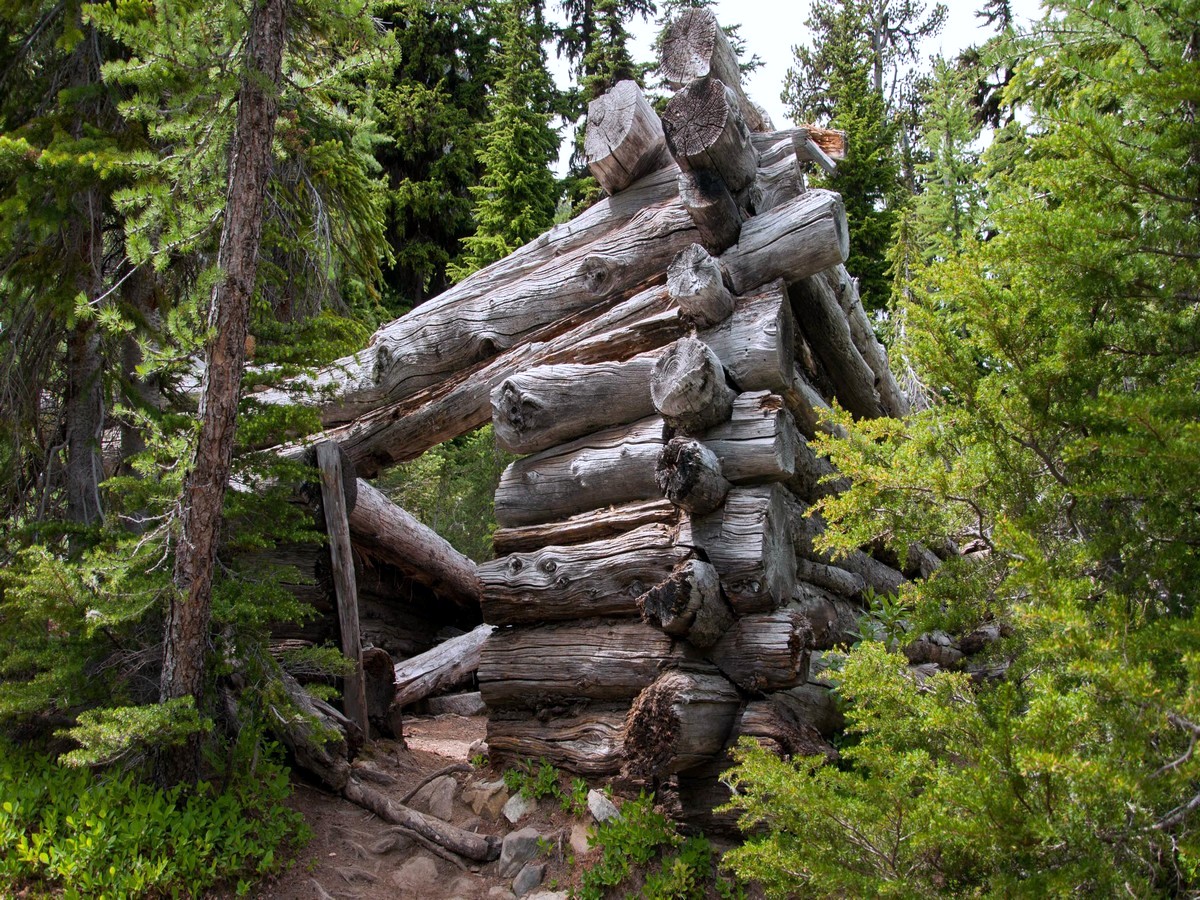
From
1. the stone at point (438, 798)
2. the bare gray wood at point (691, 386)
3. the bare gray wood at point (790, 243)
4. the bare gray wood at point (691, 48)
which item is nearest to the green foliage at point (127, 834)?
the stone at point (438, 798)

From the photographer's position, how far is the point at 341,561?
23.0 ft

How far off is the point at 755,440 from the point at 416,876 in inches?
133

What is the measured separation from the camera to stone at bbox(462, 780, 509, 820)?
18.3ft

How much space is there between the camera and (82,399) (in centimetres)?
611

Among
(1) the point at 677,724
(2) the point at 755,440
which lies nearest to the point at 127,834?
(1) the point at 677,724

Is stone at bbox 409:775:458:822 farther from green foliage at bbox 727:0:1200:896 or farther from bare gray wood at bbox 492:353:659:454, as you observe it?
green foliage at bbox 727:0:1200:896

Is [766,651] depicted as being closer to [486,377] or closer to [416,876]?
[416,876]

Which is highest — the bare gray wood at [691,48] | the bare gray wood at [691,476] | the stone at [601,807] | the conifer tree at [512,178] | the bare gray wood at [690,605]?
the conifer tree at [512,178]

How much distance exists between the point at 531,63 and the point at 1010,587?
15764 millimetres

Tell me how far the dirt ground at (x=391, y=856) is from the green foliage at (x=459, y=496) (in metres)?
6.48

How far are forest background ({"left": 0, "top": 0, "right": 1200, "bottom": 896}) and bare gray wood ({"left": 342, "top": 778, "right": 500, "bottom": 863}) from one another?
676 mm

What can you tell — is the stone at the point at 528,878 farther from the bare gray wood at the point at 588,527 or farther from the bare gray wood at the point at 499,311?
the bare gray wood at the point at 499,311

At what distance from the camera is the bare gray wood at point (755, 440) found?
4961 millimetres

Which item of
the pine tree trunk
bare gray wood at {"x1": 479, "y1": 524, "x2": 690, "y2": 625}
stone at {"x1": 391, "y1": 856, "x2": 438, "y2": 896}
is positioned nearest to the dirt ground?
stone at {"x1": 391, "y1": 856, "x2": 438, "y2": 896}
